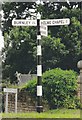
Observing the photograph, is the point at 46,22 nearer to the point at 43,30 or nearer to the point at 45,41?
the point at 43,30

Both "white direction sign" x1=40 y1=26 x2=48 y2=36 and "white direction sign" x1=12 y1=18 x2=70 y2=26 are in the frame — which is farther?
"white direction sign" x1=40 y1=26 x2=48 y2=36

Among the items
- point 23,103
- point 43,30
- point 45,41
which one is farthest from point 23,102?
point 45,41

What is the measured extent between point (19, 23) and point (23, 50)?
5932mm

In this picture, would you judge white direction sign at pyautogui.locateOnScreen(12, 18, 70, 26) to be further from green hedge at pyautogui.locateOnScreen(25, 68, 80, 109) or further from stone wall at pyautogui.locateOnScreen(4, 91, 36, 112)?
stone wall at pyautogui.locateOnScreen(4, 91, 36, 112)

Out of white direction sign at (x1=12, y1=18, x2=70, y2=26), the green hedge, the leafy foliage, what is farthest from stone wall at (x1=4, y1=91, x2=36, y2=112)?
the leafy foliage

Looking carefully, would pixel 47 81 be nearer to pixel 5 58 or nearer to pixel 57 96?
pixel 57 96

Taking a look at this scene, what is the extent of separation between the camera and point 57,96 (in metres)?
7.47

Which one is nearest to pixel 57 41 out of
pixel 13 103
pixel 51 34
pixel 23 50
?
pixel 51 34

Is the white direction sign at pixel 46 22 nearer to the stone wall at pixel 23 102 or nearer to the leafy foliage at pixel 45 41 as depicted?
the stone wall at pixel 23 102

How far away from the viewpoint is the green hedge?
7395mm

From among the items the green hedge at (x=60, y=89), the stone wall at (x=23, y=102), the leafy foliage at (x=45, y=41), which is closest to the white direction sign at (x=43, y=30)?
the green hedge at (x=60, y=89)

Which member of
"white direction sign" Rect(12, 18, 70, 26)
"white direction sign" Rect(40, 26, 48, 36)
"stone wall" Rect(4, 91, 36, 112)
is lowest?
"stone wall" Rect(4, 91, 36, 112)

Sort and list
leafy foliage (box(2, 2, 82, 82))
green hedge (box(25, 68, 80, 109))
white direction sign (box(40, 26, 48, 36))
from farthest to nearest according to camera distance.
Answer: leafy foliage (box(2, 2, 82, 82)) → green hedge (box(25, 68, 80, 109)) → white direction sign (box(40, 26, 48, 36))

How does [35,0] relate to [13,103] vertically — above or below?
above
